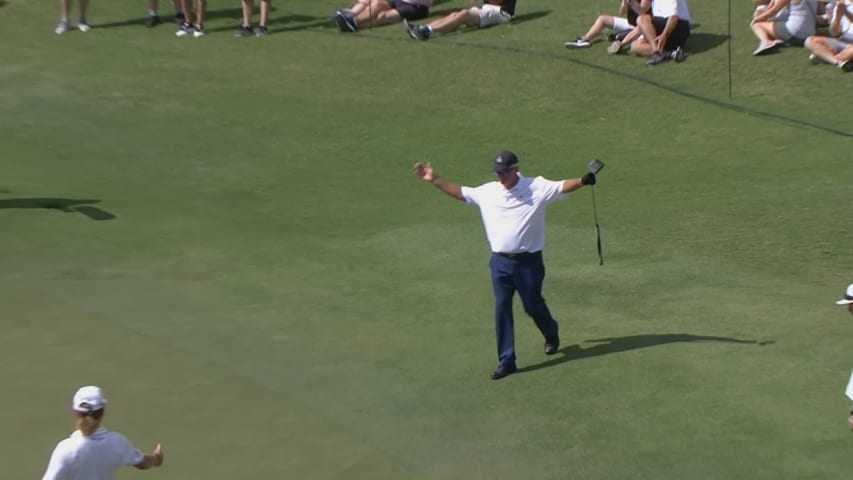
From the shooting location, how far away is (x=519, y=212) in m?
12.7

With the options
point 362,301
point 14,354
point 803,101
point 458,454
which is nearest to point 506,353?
point 458,454

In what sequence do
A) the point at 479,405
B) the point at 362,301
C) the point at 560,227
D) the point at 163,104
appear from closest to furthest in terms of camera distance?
the point at 479,405 → the point at 362,301 → the point at 560,227 → the point at 163,104

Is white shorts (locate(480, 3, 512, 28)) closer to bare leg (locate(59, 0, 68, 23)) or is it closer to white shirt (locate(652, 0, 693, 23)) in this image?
white shirt (locate(652, 0, 693, 23))

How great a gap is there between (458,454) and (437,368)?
78.5 inches

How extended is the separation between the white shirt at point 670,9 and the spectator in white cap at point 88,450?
1576 cm

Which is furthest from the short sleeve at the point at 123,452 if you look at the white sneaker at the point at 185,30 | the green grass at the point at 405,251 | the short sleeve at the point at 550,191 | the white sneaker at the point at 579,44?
the white sneaker at the point at 185,30

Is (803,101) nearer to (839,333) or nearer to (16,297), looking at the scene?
(839,333)

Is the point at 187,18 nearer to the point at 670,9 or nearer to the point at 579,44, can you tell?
the point at 579,44

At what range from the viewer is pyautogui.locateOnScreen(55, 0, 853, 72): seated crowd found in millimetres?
21906

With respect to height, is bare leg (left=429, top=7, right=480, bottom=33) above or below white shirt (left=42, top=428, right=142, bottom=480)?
above

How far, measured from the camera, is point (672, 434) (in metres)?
11.6

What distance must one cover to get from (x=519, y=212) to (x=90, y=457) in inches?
205

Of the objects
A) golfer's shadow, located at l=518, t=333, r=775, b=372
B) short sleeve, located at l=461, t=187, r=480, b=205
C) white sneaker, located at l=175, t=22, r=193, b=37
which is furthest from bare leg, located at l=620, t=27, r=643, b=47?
short sleeve, located at l=461, t=187, r=480, b=205

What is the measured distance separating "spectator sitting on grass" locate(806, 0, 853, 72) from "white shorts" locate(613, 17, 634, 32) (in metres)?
3.08
